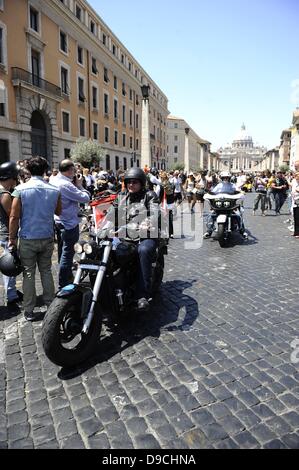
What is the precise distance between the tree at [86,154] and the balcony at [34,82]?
3.92m

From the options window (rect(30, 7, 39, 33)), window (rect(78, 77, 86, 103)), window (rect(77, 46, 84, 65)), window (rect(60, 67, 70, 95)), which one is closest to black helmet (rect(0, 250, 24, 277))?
window (rect(30, 7, 39, 33))

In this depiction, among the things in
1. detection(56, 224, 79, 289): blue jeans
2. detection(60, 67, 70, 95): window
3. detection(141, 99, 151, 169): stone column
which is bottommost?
detection(56, 224, 79, 289): blue jeans

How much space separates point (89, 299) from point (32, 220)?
4.04 feet

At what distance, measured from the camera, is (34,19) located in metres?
23.3

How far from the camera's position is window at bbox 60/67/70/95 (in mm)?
27797

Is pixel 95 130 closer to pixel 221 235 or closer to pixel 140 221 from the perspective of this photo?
pixel 221 235

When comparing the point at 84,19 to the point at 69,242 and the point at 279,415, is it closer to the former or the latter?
the point at 69,242

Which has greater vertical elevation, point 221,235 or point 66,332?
point 221,235

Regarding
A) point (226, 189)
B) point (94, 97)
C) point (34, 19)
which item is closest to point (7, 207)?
point (226, 189)

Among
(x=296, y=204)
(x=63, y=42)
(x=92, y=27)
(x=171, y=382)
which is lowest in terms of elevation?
(x=171, y=382)

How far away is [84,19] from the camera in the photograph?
104 ft

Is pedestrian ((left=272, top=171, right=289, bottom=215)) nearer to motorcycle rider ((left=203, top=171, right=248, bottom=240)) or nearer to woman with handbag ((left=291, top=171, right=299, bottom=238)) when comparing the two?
woman with handbag ((left=291, top=171, right=299, bottom=238))

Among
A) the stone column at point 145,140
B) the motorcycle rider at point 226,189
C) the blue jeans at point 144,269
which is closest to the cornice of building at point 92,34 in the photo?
the stone column at point 145,140

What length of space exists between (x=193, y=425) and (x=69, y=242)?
2.98 m
